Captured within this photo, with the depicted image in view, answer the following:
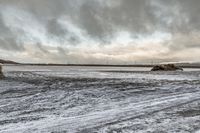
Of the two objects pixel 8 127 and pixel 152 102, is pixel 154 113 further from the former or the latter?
pixel 8 127

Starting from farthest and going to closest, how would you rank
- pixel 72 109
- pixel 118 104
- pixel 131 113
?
pixel 118 104, pixel 72 109, pixel 131 113

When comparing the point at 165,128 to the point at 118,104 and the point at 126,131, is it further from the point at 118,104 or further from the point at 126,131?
the point at 118,104

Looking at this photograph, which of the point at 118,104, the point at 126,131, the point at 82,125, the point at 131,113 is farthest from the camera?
the point at 118,104

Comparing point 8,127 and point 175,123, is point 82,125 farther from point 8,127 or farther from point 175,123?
point 175,123

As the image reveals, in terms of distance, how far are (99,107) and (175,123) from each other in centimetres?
414

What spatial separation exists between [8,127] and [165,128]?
4.73m

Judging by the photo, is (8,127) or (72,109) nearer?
(8,127)

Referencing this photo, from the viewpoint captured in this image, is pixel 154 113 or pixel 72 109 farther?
pixel 72 109

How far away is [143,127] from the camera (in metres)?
9.50

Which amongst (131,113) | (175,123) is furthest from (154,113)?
(175,123)

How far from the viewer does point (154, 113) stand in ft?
38.9

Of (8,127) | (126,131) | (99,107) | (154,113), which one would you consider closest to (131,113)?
(154,113)

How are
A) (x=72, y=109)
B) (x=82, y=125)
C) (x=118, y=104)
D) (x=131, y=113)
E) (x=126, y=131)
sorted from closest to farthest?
(x=126, y=131), (x=82, y=125), (x=131, y=113), (x=72, y=109), (x=118, y=104)

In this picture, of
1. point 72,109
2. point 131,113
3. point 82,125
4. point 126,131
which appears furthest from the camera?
point 72,109
